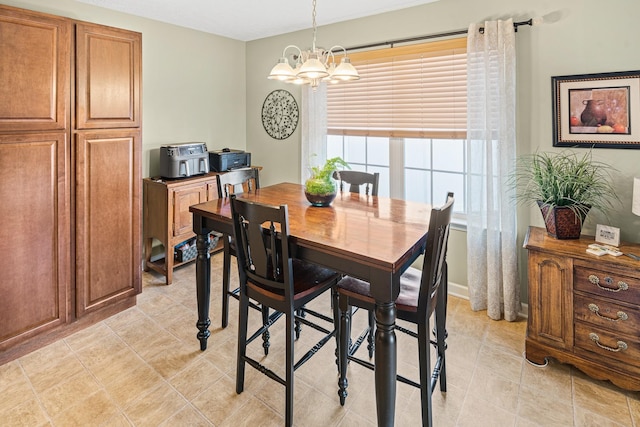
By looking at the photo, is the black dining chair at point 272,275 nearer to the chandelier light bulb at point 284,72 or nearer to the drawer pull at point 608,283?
the chandelier light bulb at point 284,72

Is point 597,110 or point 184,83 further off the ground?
point 184,83

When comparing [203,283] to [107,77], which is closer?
[203,283]

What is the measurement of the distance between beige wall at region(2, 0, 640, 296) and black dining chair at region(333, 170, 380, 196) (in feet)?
3.05

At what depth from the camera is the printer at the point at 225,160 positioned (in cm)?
386

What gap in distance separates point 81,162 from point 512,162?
119 inches

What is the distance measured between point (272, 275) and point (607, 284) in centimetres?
181

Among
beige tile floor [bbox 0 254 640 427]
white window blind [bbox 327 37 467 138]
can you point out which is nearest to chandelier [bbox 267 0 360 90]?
white window blind [bbox 327 37 467 138]

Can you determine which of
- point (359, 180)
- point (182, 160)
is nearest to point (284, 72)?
point (359, 180)

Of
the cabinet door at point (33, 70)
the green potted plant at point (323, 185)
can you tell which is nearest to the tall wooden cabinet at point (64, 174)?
the cabinet door at point (33, 70)

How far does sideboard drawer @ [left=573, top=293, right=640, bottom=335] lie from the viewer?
193 cm

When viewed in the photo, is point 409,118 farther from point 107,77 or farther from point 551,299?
point 107,77

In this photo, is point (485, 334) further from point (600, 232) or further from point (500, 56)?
point (500, 56)

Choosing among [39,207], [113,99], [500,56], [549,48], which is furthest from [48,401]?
[549,48]

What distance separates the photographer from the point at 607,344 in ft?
6.58
